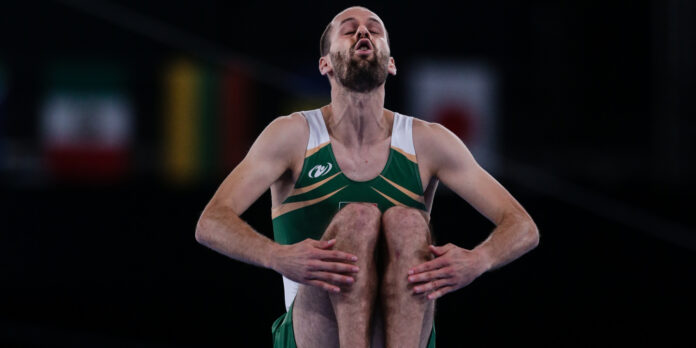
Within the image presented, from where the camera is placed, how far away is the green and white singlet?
88.9 inches

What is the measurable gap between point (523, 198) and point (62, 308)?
256 centimetres

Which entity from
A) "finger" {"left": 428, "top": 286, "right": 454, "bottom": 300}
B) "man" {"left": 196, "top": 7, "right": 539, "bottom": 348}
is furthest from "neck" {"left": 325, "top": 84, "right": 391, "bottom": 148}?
"finger" {"left": 428, "top": 286, "right": 454, "bottom": 300}

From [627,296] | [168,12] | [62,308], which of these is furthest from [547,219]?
[168,12]

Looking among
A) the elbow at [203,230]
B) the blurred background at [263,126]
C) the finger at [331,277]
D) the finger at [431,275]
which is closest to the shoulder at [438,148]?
the finger at [431,275]

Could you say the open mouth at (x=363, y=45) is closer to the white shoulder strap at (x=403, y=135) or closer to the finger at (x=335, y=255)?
the white shoulder strap at (x=403, y=135)

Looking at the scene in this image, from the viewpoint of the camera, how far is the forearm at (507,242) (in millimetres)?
2012

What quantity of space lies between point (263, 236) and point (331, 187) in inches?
11.6

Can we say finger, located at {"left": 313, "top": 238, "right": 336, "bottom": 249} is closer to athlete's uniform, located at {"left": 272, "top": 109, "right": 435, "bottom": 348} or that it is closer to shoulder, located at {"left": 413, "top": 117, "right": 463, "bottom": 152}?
athlete's uniform, located at {"left": 272, "top": 109, "right": 435, "bottom": 348}

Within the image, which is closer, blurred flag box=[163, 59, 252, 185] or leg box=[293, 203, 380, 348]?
leg box=[293, 203, 380, 348]

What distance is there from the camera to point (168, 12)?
7.18m

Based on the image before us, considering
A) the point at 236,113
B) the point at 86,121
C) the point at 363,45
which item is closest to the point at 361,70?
the point at 363,45

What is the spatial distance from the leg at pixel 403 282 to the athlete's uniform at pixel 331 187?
0.74 feet

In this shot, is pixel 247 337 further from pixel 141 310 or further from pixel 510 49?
pixel 510 49

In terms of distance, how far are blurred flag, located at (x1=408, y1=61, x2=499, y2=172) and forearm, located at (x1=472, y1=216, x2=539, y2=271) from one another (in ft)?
14.5
